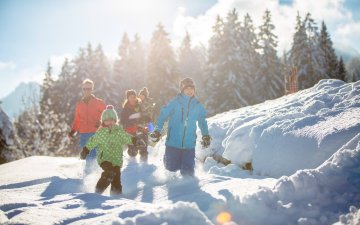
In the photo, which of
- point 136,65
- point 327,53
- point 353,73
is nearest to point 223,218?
point 327,53

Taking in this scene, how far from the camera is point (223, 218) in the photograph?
13.5ft

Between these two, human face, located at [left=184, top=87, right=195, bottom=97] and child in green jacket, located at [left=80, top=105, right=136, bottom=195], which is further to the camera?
human face, located at [left=184, top=87, right=195, bottom=97]

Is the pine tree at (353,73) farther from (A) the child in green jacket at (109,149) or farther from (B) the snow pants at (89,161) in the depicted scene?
(A) the child in green jacket at (109,149)

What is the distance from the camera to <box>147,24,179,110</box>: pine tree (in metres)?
35.8

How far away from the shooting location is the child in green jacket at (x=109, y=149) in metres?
6.16

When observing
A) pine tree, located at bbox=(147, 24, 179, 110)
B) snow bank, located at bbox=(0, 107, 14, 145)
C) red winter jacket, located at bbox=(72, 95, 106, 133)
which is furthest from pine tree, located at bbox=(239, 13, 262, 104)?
red winter jacket, located at bbox=(72, 95, 106, 133)

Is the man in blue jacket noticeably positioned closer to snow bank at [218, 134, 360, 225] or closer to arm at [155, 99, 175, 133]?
arm at [155, 99, 175, 133]

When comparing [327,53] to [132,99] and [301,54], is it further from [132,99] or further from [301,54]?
[132,99]

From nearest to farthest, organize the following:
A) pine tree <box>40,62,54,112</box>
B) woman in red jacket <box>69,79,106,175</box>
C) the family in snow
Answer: the family in snow
woman in red jacket <box>69,79,106,175</box>
pine tree <box>40,62,54,112</box>

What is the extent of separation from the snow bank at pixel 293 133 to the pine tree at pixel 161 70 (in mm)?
25465

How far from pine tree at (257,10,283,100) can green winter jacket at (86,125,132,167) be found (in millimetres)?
31407

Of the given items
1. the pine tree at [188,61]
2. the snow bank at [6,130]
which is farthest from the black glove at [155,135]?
the pine tree at [188,61]

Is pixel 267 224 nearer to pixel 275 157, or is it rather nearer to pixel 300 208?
pixel 300 208

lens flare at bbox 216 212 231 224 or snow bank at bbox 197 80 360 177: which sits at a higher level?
snow bank at bbox 197 80 360 177
